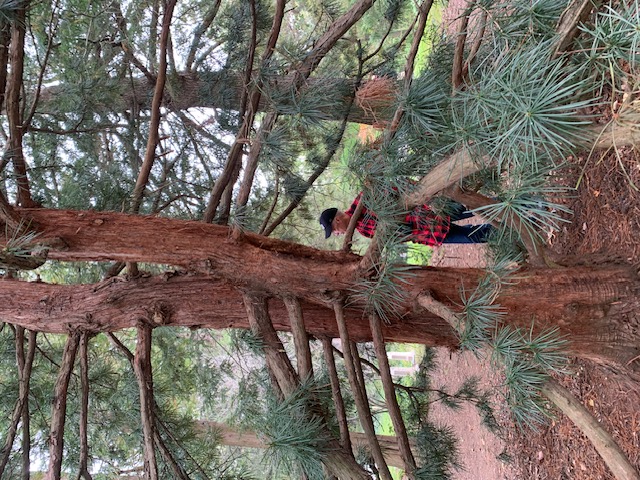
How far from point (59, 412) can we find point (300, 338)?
900 millimetres

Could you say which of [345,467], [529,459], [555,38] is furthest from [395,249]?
[529,459]

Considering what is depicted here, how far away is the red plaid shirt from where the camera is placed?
191cm

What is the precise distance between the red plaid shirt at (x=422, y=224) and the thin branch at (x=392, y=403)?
34 cm

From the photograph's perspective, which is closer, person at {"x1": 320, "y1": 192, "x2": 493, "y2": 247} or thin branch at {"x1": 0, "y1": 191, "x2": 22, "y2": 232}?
thin branch at {"x1": 0, "y1": 191, "x2": 22, "y2": 232}

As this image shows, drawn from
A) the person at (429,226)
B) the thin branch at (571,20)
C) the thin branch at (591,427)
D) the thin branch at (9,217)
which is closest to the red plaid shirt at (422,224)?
the person at (429,226)

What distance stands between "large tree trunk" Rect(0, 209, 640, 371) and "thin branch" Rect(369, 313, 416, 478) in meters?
0.13

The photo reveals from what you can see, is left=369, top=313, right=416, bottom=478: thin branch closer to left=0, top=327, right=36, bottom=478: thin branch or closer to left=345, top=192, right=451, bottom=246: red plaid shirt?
left=345, top=192, right=451, bottom=246: red plaid shirt

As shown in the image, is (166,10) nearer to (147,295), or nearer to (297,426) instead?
(147,295)

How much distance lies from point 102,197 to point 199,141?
1217 millimetres

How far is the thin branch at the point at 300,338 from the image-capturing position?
184 centimetres

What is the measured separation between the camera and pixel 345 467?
1595mm

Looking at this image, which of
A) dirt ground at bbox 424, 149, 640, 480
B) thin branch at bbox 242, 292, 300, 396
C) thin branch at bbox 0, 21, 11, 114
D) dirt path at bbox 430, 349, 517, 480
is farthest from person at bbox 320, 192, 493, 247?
dirt path at bbox 430, 349, 517, 480

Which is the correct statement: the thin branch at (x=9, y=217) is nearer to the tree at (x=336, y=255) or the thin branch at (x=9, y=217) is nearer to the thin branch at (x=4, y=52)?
the tree at (x=336, y=255)

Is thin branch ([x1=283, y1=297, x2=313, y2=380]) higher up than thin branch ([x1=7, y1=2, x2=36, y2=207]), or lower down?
lower down
